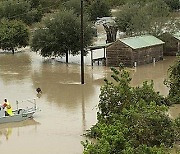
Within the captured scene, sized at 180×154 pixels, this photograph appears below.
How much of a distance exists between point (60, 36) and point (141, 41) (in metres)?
5.79

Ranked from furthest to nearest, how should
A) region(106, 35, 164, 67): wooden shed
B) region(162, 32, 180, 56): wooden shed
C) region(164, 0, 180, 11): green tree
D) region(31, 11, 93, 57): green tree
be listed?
region(164, 0, 180, 11): green tree < region(162, 32, 180, 56): wooden shed < region(31, 11, 93, 57): green tree < region(106, 35, 164, 67): wooden shed

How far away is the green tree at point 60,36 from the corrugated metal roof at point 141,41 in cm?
343

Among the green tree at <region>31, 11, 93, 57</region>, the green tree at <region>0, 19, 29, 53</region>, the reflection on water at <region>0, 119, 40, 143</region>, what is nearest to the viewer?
the reflection on water at <region>0, 119, 40, 143</region>

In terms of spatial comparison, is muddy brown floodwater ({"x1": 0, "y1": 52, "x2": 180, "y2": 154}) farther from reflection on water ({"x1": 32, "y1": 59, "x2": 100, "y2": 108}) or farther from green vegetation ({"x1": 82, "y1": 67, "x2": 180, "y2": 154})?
green vegetation ({"x1": 82, "y1": 67, "x2": 180, "y2": 154})

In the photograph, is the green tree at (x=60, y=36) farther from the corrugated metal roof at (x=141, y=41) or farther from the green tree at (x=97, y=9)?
the green tree at (x=97, y=9)

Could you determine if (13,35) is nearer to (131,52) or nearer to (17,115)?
(131,52)

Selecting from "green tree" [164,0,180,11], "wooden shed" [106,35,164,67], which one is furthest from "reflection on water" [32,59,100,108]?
"green tree" [164,0,180,11]

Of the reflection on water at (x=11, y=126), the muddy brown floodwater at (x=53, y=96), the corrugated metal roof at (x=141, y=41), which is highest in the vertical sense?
the corrugated metal roof at (x=141, y=41)

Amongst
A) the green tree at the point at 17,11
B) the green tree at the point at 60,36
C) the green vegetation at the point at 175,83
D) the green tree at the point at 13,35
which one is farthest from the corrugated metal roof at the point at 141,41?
the green tree at the point at 17,11

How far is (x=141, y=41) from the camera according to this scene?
123 feet

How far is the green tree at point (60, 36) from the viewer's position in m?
37.8

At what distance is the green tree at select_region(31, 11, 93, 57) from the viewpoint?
124 feet

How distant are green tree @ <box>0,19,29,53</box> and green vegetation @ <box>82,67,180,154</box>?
2414 cm

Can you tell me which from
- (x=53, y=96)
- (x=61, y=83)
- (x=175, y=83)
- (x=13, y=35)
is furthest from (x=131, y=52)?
(x=13, y=35)
